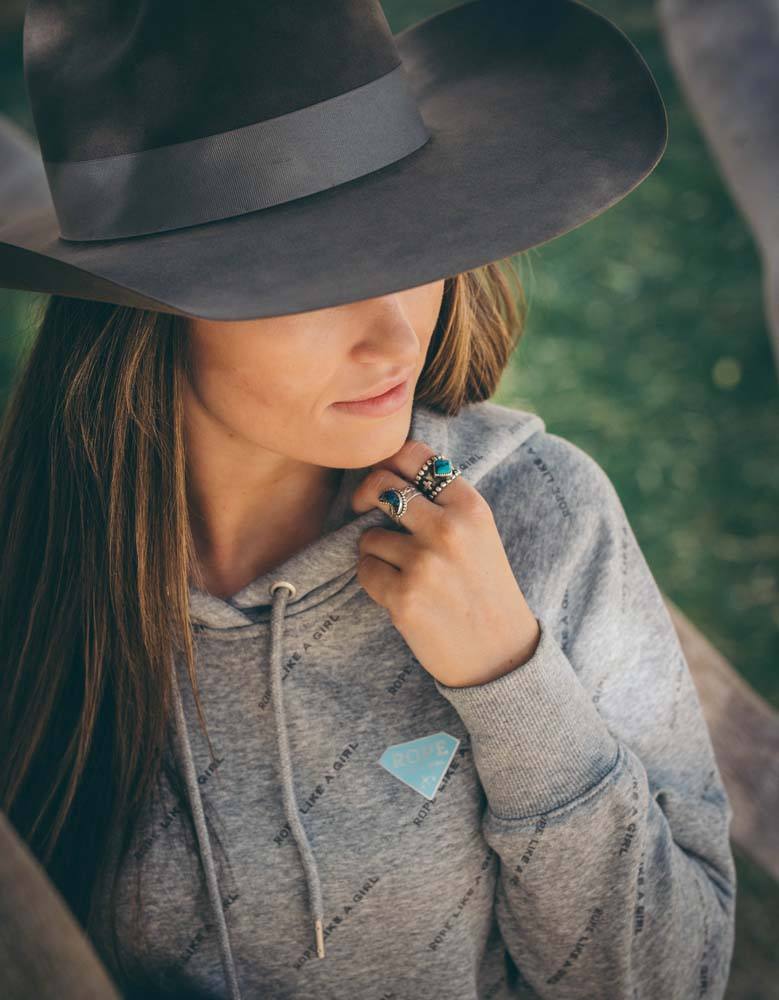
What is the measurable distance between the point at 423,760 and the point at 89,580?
559 mm

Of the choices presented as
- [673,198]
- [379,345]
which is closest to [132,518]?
[379,345]

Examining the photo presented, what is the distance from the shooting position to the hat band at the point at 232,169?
1.06m

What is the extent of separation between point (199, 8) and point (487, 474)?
764 mm

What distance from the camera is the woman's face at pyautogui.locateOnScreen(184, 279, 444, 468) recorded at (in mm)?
1132

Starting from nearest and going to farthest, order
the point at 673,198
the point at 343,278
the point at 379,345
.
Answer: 1. the point at 343,278
2. the point at 379,345
3. the point at 673,198

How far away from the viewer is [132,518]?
1.41 m

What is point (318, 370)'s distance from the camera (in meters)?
1.15

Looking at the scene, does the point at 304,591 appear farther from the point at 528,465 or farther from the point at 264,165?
the point at 264,165

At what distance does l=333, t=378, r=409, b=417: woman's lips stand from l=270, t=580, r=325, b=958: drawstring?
0.34m

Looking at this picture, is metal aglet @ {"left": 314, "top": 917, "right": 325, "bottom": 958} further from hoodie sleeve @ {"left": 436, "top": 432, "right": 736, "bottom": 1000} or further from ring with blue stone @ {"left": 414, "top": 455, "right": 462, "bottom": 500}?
ring with blue stone @ {"left": 414, "top": 455, "right": 462, "bottom": 500}

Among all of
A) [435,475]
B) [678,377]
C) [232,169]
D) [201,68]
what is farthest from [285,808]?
[678,377]

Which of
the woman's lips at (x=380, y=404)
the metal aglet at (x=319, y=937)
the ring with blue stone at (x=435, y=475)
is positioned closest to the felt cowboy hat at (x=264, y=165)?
the woman's lips at (x=380, y=404)

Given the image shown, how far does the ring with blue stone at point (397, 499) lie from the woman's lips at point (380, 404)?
0.15 meters

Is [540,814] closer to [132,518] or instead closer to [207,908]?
[207,908]
